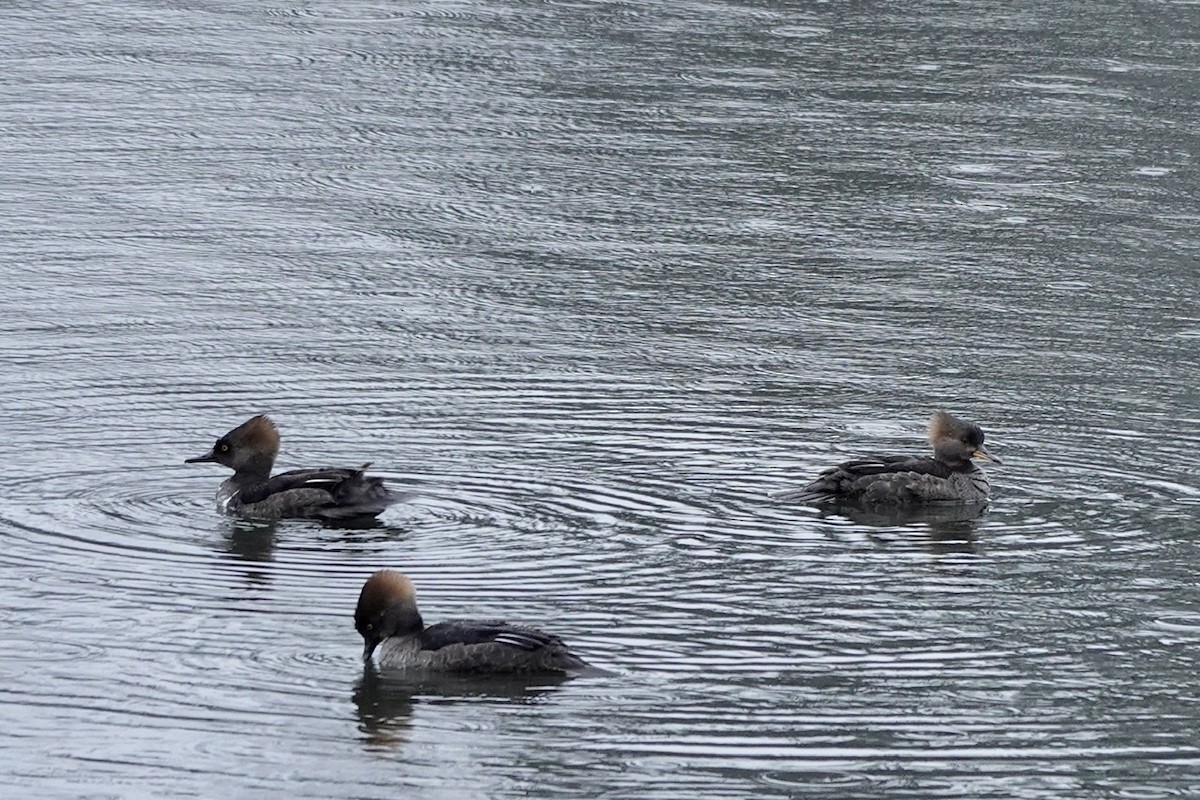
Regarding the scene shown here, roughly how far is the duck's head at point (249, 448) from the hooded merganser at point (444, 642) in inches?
131

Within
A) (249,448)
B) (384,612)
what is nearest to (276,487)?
(249,448)

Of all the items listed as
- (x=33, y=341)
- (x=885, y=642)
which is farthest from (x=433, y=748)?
(x=33, y=341)

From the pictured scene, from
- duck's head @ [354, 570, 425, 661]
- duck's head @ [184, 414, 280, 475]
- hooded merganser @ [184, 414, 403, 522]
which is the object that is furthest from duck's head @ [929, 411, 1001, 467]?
duck's head @ [354, 570, 425, 661]

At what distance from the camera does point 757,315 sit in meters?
19.2

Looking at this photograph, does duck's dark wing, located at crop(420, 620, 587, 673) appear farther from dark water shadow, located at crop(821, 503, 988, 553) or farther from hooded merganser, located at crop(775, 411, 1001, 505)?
hooded merganser, located at crop(775, 411, 1001, 505)

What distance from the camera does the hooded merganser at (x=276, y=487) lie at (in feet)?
45.0

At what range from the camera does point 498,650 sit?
10883mm

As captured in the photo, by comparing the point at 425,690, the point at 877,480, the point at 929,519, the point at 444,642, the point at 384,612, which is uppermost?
the point at 384,612

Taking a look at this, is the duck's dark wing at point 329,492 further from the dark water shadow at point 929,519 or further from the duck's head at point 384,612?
the dark water shadow at point 929,519

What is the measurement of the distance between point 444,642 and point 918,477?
4.59m

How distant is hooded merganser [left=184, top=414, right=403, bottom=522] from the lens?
13.7 m

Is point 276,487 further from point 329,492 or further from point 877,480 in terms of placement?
point 877,480

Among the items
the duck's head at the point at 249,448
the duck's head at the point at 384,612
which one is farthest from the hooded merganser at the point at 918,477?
the duck's head at the point at 384,612

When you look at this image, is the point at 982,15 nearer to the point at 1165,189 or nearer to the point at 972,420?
the point at 1165,189
